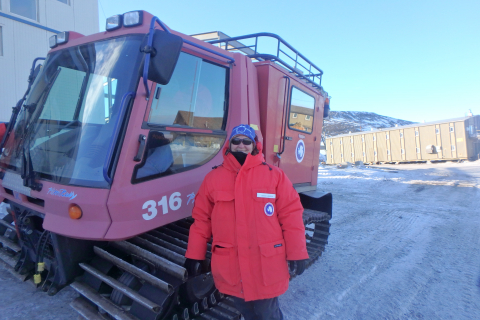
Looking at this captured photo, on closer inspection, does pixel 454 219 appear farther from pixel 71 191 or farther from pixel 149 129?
pixel 71 191

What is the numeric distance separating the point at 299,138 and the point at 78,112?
2.73 metres

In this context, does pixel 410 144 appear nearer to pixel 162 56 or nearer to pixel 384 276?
pixel 384 276

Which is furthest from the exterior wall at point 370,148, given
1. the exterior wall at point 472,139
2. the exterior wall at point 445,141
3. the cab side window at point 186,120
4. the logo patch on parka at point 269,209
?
the logo patch on parka at point 269,209

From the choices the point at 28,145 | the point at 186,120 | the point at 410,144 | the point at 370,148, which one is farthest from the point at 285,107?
the point at 370,148

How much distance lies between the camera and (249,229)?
2.00 meters

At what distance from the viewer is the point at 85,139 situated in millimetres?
2289

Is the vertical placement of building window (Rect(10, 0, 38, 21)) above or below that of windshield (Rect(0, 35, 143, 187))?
above

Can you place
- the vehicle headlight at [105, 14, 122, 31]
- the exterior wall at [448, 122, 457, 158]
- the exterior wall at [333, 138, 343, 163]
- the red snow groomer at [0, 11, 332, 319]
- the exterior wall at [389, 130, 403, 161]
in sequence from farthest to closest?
the exterior wall at [333, 138, 343, 163] → the exterior wall at [389, 130, 403, 161] → the exterior wall at [448, 122, 457, 158] → the vehicle headlight at [105, 14, 122, 31] → the red snow groomer at [0, 11, 332, 319]

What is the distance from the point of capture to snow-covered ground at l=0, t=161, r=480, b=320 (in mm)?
3050

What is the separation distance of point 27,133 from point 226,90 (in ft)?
6.03

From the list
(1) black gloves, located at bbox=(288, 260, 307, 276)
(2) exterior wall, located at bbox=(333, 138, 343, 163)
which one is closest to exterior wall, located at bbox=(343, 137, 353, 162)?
(2) exterior wall, located at bbox=(333, 138, 343, 163)

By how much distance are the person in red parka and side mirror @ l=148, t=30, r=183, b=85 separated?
2.11 ft

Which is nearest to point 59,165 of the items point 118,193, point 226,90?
point 118,193

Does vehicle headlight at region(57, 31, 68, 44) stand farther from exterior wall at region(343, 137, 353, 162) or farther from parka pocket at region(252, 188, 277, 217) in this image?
exterior wall at region(343, 137, 353, 162)
